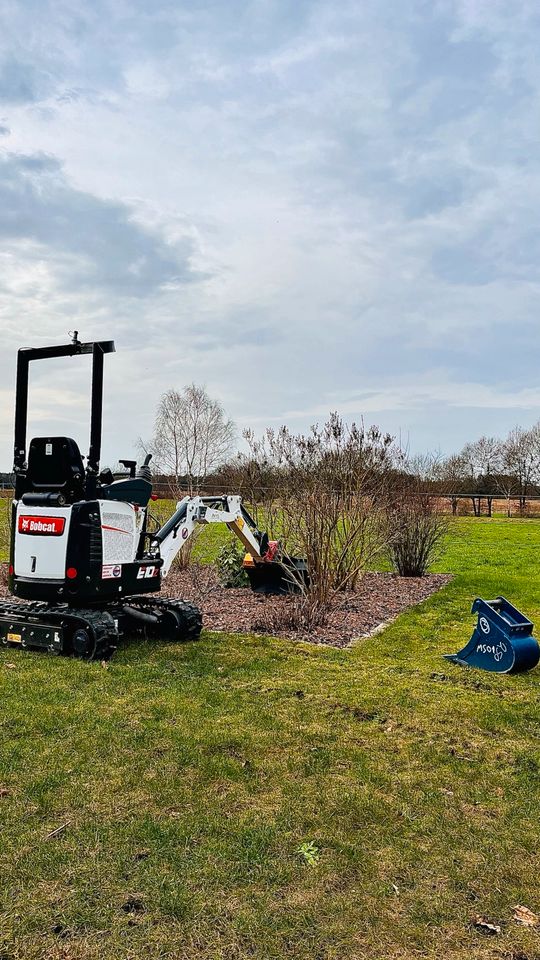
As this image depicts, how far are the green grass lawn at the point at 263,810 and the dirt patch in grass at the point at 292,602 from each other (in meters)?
1.71

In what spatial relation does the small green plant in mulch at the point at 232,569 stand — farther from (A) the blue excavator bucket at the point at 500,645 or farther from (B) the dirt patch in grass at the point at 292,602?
(A) the blue excavator bucket at the point at 500,645

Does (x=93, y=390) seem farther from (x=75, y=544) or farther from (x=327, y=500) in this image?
(x=327, y=500)

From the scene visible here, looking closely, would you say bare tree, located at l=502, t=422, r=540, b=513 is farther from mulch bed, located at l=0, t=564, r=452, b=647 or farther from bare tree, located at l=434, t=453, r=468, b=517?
mulch bed, located at l=0, t=564, r=452, b=647

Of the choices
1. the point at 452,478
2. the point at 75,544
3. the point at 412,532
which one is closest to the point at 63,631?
the point at 75,544

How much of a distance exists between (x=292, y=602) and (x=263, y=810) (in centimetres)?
573

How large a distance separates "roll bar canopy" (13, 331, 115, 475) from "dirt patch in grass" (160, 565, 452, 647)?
9.35ft

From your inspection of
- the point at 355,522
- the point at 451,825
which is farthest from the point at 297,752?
the point at 355,522

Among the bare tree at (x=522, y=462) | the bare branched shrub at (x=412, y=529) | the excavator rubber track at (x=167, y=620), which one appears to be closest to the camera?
the excavator rubber track at (x=167, y=620)

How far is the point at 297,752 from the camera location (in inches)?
174

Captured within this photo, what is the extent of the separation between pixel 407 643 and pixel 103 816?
5029 mm

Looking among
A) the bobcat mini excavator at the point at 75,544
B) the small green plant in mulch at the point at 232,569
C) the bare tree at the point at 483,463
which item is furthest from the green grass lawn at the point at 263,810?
the bare tree at the point at 483,463

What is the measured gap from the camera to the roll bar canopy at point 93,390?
6648 mm

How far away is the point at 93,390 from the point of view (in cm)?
672

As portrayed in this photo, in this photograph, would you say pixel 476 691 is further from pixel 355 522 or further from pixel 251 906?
pixel 355 522
